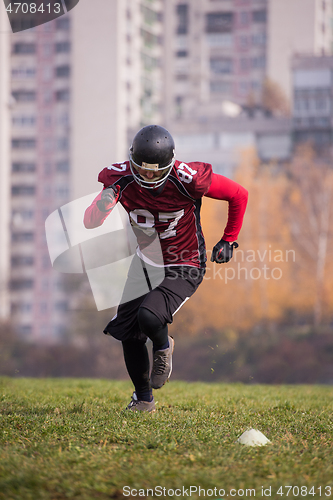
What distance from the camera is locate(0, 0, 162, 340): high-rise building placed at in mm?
66562

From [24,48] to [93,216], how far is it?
7741cm

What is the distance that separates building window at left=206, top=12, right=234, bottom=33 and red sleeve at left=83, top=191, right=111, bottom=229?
90.7 metres

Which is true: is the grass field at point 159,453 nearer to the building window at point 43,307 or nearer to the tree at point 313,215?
the tree at point 313,215

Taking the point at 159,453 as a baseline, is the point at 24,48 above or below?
above

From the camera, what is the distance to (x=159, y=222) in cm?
525

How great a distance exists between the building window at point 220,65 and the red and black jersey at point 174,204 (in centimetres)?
8800

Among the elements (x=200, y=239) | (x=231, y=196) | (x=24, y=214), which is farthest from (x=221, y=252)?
(x=24, y=214)

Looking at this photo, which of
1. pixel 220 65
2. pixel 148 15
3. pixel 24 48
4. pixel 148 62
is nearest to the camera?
pixel 24 48

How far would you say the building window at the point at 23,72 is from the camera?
246 feet

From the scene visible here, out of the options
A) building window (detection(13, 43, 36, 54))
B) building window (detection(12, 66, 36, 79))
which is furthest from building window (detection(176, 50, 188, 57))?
building window (detection(12, 66, 36, 79))

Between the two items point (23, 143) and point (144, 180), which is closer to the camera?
point (144, 180)

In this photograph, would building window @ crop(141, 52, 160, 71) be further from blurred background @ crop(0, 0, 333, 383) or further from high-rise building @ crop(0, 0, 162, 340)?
high-rise building @ crop(0, 0, 162, 340)

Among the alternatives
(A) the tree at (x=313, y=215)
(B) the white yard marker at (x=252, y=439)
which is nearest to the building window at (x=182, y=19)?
(A) the tree at (x=313, y=215)

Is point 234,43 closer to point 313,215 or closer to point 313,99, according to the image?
point 313,99
